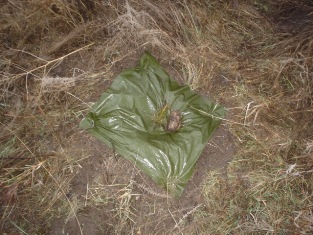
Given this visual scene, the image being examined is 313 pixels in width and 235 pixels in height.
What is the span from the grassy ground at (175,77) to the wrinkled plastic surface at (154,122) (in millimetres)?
107

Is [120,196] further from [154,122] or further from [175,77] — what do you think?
[175,77]

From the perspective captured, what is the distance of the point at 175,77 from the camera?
1.96 metres

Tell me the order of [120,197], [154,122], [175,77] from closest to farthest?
[120,197] → [154,122] → [175,77]

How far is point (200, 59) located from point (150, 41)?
431mm

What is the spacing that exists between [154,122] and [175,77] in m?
0.42

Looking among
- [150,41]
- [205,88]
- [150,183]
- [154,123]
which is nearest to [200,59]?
[205,88]

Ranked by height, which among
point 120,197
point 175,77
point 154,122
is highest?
point 175,77

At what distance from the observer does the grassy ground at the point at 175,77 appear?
1709 mm

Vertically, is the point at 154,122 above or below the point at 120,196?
above

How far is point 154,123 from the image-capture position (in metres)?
1.83

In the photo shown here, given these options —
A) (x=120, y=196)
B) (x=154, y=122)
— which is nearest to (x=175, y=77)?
(x=154, y=122)

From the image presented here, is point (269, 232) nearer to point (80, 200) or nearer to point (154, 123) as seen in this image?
point (154, 123)

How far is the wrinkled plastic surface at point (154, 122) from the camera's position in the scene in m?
1.75

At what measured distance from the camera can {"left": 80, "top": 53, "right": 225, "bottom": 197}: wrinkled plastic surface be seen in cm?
175
